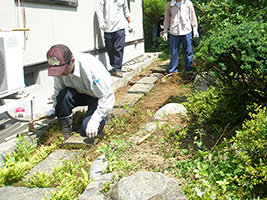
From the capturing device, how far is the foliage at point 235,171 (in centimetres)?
220

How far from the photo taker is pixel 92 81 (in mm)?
3494

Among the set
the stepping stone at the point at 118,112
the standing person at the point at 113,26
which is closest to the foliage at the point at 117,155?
the stepping stone at the point at 118,112

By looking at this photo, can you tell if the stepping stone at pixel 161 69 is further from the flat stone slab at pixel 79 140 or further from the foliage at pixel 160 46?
the flat stone slab at pixel 79 140

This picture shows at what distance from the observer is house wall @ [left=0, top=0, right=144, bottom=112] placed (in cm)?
414

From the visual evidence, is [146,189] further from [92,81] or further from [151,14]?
[151,14]

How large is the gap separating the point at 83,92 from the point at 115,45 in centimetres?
284

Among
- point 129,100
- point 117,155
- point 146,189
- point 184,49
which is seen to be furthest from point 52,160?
point 184,49

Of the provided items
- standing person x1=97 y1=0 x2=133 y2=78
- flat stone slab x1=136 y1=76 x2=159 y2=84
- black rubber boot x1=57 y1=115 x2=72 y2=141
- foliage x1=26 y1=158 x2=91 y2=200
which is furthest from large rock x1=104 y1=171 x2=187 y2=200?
standing person x1=97 y1=0 x2=133 y2=78

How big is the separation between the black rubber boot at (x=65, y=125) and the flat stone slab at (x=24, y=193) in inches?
43.3

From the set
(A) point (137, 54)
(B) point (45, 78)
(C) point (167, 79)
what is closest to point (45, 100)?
(B) point (45, 78)

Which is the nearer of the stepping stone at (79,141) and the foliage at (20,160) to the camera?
the foliage at (20,160)

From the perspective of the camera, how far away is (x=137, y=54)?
9.49 meters

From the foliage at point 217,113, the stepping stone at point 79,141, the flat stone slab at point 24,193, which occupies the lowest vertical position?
the flat stone slab at point 24,193

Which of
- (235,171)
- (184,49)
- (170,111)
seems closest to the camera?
(235,171)
